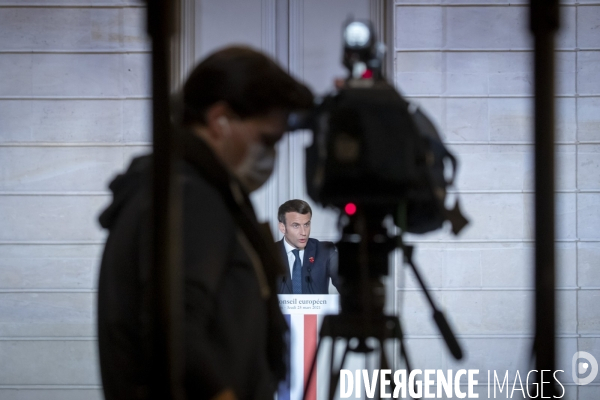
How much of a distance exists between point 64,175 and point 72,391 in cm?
137

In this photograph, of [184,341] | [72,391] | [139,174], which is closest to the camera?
[184,341]

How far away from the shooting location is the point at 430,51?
4410mm

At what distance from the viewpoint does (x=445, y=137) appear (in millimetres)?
4387

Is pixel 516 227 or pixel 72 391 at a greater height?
pixel 516 227

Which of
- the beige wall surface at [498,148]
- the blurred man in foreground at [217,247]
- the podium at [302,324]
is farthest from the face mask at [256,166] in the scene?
the beige wall surface at [498,148]

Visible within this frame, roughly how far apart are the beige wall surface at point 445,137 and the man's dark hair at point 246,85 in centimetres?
325

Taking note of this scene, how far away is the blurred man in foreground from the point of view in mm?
948

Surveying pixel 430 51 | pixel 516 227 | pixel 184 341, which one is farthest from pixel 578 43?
pixel 184 341

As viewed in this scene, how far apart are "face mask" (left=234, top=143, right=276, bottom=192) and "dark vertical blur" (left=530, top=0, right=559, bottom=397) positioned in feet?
1.57

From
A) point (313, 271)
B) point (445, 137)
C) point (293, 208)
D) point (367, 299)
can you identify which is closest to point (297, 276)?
point (313, 271)

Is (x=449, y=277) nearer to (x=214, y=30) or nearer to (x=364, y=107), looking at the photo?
(x=214, y=30)

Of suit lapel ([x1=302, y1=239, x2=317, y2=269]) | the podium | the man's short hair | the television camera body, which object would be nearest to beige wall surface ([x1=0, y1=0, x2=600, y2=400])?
the man's short hair

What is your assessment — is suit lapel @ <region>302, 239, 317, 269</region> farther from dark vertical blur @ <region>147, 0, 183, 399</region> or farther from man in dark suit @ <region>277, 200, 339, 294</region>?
dark vertical blur @ <region>147, 0, 183, 399</region>

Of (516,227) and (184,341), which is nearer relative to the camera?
(184,341)
